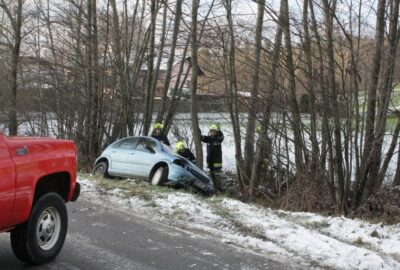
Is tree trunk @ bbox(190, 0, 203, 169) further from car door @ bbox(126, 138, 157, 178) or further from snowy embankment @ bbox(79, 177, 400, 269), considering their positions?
snowy embankment @ bbox(79, 177, 400, 269)

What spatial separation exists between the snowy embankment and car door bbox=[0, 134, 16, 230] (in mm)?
2933

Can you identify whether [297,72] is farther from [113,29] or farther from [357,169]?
[113,29]

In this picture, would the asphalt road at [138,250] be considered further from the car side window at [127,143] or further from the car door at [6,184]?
the car side window at [127,143]

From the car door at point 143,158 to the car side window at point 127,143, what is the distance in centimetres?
18

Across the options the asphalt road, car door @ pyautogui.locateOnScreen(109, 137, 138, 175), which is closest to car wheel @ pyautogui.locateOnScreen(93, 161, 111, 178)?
car door @ pyautogui.locateOnScreen(109, 137, 138, 175)

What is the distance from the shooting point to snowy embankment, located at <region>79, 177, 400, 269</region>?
636 centimetres

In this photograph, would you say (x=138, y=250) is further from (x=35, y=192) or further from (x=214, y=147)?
(x=214, y=147)

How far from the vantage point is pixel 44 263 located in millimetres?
5652

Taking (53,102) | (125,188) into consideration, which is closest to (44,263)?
(125,188)

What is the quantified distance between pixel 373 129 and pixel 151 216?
492 centimetres

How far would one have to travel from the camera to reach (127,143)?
15.7m

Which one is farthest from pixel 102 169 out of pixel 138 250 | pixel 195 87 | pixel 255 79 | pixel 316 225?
pixel 138 250

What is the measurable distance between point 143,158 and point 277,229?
7.65m

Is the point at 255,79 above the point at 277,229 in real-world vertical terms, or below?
above
